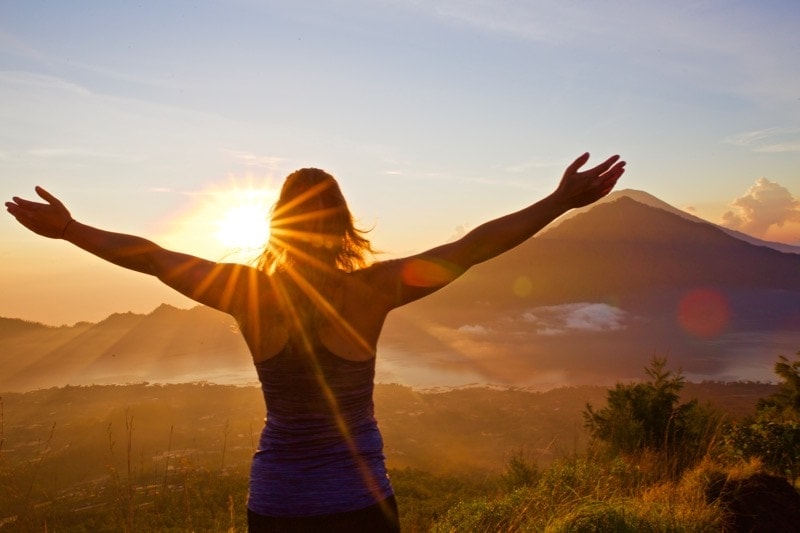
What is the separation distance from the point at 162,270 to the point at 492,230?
118 cm

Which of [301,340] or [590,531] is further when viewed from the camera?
[590,531]

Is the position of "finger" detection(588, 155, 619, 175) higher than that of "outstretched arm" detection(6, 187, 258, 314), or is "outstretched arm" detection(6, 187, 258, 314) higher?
"finger" detection(588, 155, 619, 175)

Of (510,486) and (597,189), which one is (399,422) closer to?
(510,486)

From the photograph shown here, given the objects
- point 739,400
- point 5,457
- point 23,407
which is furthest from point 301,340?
point 23,407

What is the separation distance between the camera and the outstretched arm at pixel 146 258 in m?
2.04

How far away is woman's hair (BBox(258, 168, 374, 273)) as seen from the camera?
2.11 metres

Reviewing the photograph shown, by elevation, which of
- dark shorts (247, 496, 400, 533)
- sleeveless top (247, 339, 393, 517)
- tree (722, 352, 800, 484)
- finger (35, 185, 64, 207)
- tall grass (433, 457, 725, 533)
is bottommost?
tree (722, 352, 800, 484)

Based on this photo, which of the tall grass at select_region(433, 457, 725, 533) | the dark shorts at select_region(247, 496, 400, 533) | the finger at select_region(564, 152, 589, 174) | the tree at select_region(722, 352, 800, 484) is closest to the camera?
the dark shorts at select_region(247, 496, 400, 533)

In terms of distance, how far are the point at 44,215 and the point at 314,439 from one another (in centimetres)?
141

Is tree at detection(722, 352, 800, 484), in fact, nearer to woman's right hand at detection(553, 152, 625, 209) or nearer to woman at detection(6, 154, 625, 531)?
woman's right hand at detection(553, 152, 625, 209)

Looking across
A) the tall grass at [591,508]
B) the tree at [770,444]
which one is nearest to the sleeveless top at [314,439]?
the tall grass at [591,508]

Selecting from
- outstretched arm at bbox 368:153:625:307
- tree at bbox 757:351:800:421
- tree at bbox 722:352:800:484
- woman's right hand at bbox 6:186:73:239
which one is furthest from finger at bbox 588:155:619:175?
tree at bbox 757:351:800:421

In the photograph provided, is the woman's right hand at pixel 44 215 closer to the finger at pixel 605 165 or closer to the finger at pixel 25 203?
the finger at pixel 25 203

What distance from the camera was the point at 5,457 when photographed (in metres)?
4.79
